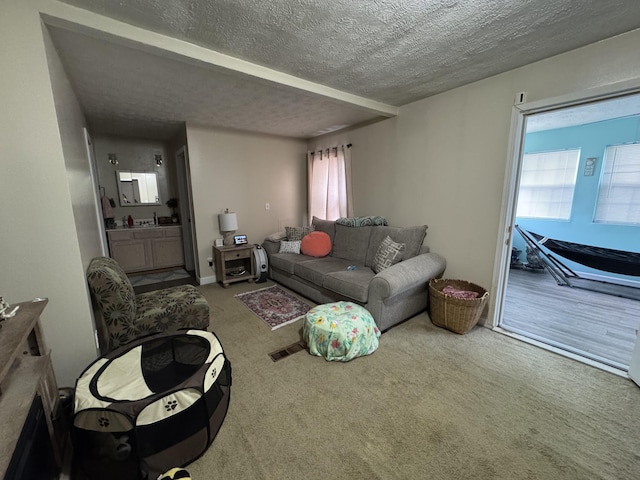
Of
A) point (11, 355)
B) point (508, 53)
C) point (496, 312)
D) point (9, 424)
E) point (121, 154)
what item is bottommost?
point (496, 312)

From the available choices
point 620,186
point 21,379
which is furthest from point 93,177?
point 620,186

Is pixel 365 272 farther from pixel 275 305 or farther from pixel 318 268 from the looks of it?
pixel 275 305

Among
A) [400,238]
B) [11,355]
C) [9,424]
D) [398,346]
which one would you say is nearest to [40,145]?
[11,355]

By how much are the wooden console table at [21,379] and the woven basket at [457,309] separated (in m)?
2.68

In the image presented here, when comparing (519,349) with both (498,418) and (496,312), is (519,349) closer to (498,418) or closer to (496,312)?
(496,312)

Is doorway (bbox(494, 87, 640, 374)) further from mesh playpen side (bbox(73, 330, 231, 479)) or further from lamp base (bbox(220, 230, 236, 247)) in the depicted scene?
lamp base (bbox(220, 230, 236, 247))

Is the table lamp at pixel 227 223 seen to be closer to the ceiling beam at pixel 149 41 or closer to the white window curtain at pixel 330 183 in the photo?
the white window curtain at pixel 330 183

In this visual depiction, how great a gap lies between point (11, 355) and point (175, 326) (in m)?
1.27

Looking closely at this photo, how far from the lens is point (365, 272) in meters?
2.94

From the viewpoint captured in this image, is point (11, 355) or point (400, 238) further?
point (400, 238)

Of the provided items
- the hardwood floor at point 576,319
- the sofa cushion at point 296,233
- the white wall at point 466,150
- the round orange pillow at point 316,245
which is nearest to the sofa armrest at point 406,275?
the white wall at point 466,150

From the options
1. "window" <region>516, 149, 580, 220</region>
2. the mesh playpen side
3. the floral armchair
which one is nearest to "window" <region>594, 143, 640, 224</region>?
"window" <region>516, 149, 580, 220</region>

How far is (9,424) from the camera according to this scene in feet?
2.72

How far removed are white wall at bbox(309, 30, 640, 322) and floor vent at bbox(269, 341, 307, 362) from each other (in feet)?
5.98
